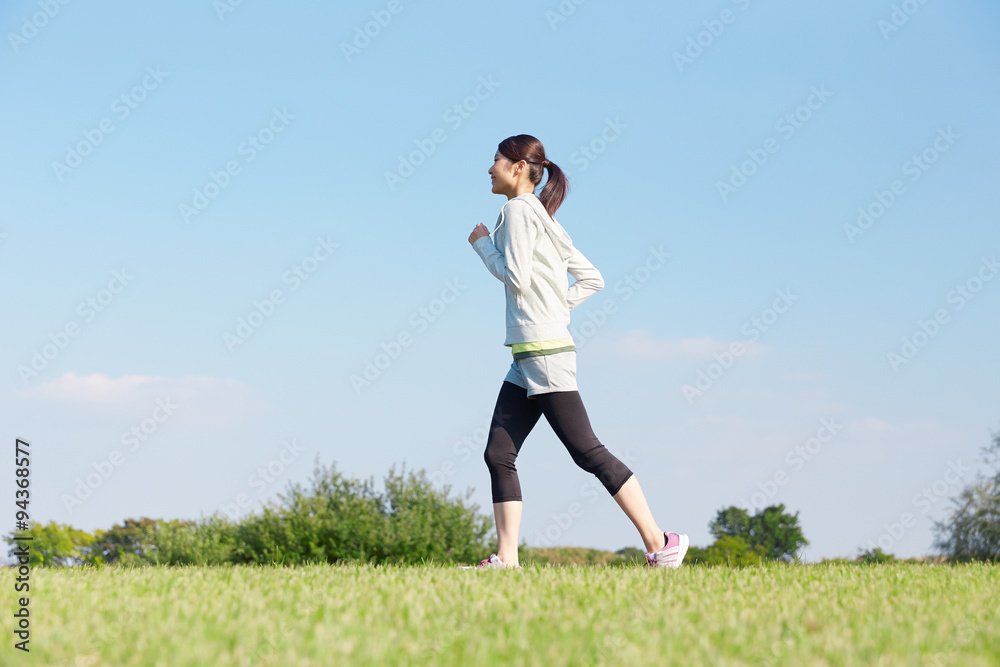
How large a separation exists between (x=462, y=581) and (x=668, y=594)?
1352mm

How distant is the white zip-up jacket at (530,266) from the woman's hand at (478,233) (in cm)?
4

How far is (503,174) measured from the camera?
688 centimetres

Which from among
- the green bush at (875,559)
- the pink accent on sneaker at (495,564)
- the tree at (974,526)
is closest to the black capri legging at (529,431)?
the pink accent on sneaker at (495,564)

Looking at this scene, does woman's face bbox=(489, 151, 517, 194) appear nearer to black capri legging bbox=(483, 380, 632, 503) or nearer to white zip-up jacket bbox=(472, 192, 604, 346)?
white zip-up jacket bbox=(472, 192, 604, 346)

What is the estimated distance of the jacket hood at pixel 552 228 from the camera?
21.9 feet

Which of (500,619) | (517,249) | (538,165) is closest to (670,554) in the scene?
(517,249)

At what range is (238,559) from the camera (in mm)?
16016

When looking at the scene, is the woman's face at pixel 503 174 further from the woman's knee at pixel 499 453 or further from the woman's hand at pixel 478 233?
the woman's knee at pixel 499 453

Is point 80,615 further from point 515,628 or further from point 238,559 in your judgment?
point 238,559

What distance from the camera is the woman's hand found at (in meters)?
6.86

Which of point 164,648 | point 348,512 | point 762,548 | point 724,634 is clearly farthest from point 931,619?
point 762,548

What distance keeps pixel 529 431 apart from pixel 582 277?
1.46m

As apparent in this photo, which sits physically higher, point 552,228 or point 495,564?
point 552,228

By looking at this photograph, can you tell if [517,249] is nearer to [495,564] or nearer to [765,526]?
[495,564]
